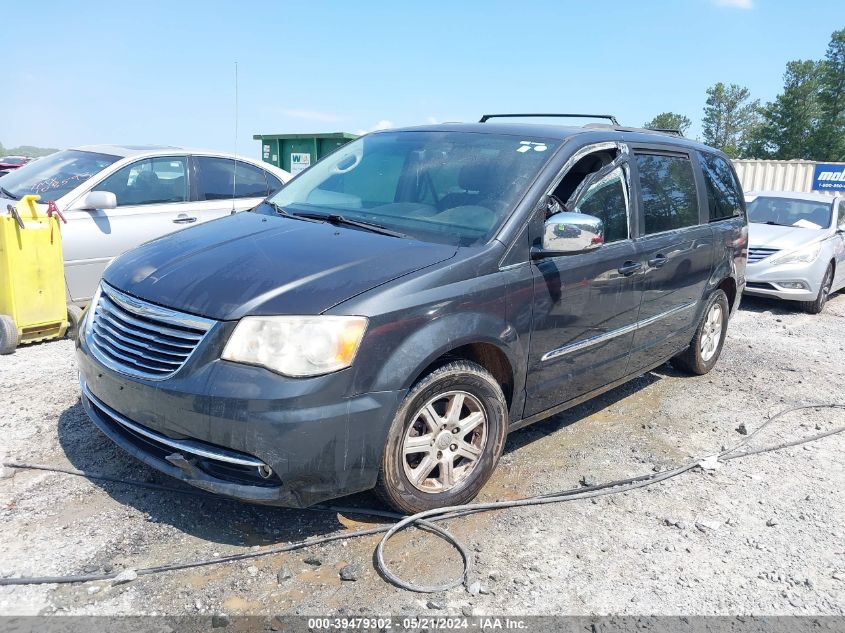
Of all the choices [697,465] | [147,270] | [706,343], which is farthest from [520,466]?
[706,343]

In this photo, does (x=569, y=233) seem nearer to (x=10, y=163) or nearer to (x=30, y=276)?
(x=30, y=276)

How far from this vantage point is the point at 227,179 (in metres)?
7.42

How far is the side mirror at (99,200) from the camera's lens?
607 centimetres

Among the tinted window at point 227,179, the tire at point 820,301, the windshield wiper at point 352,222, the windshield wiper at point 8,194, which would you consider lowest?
the tire at point 820,301

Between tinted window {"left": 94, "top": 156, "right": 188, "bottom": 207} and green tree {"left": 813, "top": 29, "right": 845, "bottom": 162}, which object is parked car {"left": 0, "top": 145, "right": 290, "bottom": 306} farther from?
green tree {"left": 813, "top": 29, "right": 845, "bottom": 162}

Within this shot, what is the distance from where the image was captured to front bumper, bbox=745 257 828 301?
29.6 ft

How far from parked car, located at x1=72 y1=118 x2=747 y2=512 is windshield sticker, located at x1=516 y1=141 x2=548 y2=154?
1 centimetres

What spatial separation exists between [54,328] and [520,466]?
160 inches

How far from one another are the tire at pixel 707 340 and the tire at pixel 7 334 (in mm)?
5365

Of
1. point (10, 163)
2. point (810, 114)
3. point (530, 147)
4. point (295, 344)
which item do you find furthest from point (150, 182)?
point (810, 114)

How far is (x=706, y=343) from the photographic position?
6027 mm

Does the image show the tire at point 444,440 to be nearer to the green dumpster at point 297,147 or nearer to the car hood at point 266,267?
the car hood at point 266,267

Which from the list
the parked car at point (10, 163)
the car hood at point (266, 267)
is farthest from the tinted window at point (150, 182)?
the parked car at point (10, 163)

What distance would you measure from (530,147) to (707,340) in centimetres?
293
